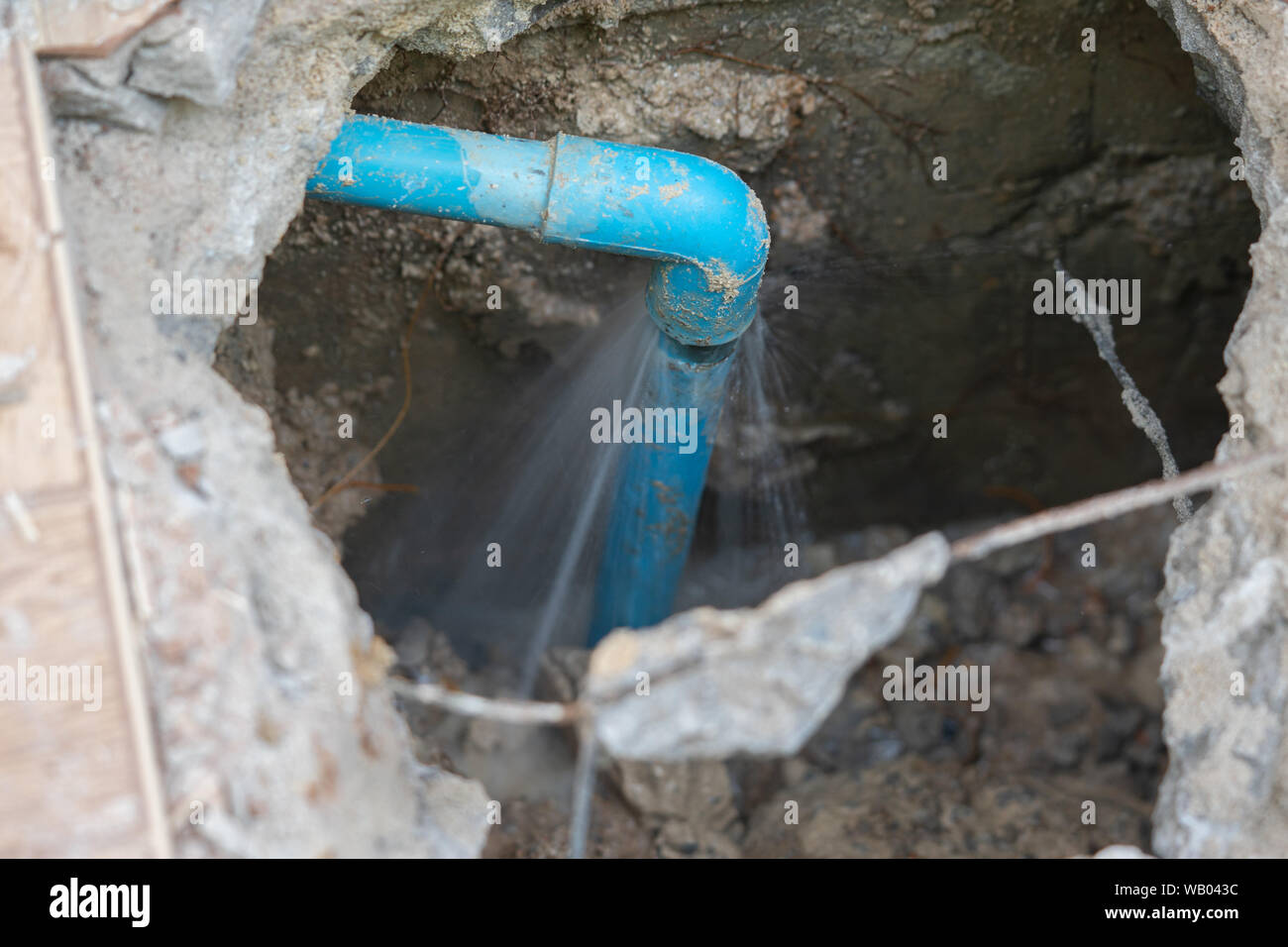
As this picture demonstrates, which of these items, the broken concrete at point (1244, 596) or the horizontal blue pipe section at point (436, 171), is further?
the horizontal blue pipe section at point (436, 171)

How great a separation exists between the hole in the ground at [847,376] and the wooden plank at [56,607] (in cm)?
92

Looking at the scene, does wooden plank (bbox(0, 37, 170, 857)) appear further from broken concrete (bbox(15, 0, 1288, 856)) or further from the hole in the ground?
the hole in the ground

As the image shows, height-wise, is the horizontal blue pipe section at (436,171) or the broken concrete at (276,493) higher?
the horizontal blue pipe section at (436,171)

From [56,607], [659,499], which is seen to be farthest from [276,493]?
[659,499]

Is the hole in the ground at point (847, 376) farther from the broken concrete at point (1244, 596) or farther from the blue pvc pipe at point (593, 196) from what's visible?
the broken concrete at point (1244, 596)

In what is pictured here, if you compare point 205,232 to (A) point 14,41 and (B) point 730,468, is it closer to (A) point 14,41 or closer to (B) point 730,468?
(A) point 14,41

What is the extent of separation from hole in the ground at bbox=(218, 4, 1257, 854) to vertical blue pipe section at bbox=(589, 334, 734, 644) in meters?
0.20

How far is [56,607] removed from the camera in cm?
110

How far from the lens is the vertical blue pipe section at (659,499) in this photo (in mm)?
2057

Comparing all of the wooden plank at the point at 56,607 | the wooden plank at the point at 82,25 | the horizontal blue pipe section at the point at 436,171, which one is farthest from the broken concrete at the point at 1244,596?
the wooden plank at the point at 82,25

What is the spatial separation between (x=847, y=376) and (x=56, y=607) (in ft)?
7.06

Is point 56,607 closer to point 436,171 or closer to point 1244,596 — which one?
point 436,171

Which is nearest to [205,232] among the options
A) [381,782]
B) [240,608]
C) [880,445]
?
[240,608]

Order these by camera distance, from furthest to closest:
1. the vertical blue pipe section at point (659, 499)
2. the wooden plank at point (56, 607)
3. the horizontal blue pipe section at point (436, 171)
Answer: the vertical blue pipe section at point (659, 499)
the horizontal blue pipe section at point (436, 171)
the wooden plank at point (56, 607)
